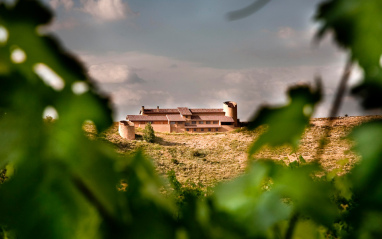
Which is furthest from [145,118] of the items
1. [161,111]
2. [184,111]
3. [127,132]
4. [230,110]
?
[230,110]

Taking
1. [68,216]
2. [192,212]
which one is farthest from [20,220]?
[192,212]

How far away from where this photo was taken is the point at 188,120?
29.4m

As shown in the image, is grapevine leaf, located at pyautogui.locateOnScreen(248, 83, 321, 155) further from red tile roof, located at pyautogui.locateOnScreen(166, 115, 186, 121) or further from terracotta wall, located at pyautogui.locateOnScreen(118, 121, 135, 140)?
red tile roof, located at pyautogui.locateOnScreen(166, 115, 186, 121)

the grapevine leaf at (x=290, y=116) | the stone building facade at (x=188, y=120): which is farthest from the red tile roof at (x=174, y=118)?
the grapevine leaf at (x=290, y=116)

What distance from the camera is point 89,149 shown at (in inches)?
8.4

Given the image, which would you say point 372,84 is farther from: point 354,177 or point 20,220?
point 20,220

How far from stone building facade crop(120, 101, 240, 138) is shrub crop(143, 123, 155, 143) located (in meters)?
1.95

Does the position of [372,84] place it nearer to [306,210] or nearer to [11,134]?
[306,210]

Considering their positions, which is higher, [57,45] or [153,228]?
[57,45]

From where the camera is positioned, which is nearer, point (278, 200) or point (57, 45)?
point (57, 45)

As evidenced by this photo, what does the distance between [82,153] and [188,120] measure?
2916 centimetres

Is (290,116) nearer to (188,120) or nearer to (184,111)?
(188,120)

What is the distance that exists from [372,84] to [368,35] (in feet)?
0.12

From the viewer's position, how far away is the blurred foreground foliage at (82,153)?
0.21 m
